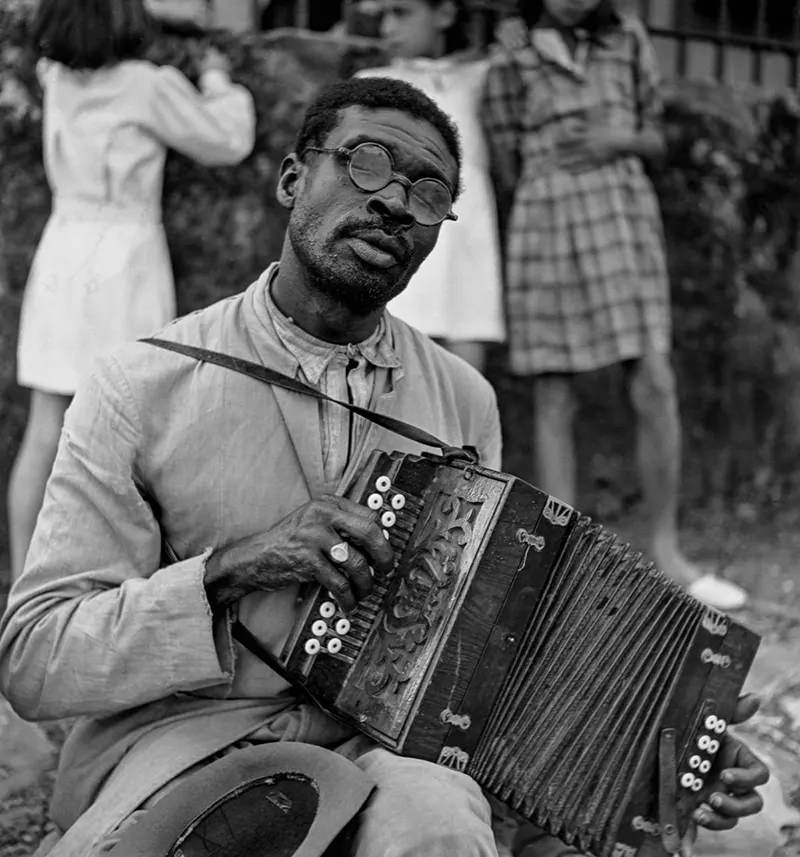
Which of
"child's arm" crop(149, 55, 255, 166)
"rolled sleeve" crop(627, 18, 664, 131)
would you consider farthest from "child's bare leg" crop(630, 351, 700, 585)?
"child's arm" crop(149, 55, 255, 166)

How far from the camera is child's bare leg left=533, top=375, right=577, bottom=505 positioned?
5156 mm

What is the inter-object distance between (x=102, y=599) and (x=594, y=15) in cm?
344

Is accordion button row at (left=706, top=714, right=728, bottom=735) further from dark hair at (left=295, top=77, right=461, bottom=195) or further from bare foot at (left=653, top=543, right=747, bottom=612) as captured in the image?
bare foot at (left=653, top=543, right=747, bottom=612)

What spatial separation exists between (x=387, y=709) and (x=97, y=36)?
8.88 ft

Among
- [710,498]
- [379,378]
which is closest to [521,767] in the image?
[379,378]

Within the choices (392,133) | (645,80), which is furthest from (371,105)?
(645,80)

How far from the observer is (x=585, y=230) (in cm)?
504

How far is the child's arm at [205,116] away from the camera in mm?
4414

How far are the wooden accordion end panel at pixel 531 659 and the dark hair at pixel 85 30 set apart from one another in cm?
242

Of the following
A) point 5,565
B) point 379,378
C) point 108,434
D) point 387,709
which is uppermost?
point 379,378

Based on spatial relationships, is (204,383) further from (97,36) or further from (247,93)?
(247,93)

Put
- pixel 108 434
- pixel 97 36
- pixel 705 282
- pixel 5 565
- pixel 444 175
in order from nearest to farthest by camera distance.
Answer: pixel 108 434 < pixel 444 175 < pixel 97 36 < pixel 5 565 < pixel 705 282

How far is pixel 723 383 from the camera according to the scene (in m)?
6.36

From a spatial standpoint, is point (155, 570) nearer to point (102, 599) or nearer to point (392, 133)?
point (102, 599)
